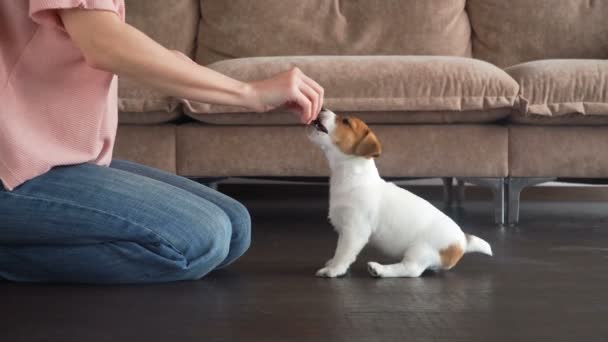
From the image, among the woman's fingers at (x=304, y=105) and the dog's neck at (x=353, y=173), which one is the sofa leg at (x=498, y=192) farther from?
the woman's fingers at (x=304, y=105)

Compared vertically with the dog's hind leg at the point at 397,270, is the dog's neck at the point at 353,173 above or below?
above

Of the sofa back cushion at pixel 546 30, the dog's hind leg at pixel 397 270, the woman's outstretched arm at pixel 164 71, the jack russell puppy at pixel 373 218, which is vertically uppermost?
the woman's outstretched arm at pixel 164 71

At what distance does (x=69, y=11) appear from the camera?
4.62ft

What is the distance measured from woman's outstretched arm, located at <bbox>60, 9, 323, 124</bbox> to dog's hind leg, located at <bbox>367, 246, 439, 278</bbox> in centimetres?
42

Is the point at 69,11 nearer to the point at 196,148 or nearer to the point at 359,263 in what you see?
the point at 359,263

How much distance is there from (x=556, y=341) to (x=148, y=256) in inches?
30.0

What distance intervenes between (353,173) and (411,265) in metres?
0.24

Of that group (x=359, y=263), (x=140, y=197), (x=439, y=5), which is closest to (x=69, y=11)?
(x=140, y=197)

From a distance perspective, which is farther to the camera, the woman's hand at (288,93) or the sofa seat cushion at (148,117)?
the sofa seat cushion at (148,117)

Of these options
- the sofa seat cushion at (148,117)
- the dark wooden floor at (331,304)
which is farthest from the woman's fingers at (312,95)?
the sofa seat cushion at (148,117)

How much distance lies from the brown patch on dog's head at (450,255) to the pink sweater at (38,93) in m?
0.74

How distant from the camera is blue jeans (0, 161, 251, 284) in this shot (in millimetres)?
1568

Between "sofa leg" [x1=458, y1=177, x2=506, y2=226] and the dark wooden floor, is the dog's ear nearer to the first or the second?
the dark wooden floor

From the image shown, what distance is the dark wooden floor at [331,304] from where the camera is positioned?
133 cm
